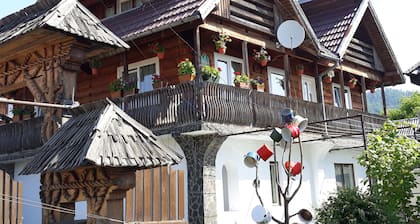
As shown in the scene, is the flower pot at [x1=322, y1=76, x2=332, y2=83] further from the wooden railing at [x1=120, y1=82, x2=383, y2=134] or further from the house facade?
the wooden railing at [x1=120, y1=82, x2=383, y2=134]

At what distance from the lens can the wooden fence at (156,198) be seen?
6.35 meters

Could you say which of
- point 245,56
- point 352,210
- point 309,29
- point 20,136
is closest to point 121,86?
point 245,56

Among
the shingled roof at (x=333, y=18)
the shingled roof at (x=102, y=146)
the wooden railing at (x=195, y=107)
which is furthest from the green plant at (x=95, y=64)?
the shingled roof at (x=102, y=146)

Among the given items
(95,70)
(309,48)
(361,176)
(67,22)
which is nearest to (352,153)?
(361,176)

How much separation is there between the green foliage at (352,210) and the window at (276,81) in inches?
316

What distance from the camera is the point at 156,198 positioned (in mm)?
6531

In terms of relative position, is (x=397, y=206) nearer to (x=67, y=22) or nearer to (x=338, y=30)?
(x=67, y=22)

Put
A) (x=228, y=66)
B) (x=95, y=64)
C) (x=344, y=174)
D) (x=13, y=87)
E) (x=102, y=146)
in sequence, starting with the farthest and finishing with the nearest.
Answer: (x=344, y=174)
(x=95, y=64)
(x=228, y=66)
(x=13, y=87)
(x=102, y=146)

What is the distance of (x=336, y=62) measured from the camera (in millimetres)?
17812

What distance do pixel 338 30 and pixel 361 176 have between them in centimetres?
605

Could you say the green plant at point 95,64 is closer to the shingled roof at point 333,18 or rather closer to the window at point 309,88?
the window at point 309,88

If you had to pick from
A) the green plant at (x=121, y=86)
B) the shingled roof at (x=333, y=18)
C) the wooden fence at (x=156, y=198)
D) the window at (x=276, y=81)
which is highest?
the shingled roof at (x=333, y=18)

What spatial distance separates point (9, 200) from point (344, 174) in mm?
15440

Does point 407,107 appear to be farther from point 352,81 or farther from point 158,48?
point 158,48
